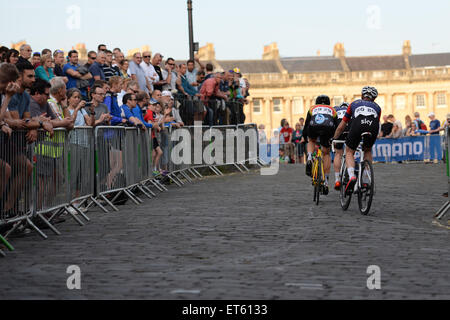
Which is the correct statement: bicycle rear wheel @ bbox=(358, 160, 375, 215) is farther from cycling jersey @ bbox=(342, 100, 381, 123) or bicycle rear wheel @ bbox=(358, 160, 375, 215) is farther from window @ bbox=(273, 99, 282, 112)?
window @ bbox=(273, 99, 282, 112)

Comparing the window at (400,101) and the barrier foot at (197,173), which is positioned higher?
the window at (400,101)

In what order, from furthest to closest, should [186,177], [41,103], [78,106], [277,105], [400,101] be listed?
1. [277,105]
2. [400,101]
3. [186,177]
4. [78,106]
5. [41,103]

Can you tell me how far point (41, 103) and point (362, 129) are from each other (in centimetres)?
472

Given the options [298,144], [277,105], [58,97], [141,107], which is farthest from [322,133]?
[277,105]

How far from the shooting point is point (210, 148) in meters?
23.0

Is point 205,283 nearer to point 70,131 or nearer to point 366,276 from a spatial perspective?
point 366,276

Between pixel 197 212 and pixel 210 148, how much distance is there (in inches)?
394

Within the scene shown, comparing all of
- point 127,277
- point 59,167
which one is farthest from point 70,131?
point 127,277

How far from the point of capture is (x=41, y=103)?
11.4 m

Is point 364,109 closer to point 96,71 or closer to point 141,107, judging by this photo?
point 141,107

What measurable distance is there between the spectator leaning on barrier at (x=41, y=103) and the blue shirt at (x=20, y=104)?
621 millimetres

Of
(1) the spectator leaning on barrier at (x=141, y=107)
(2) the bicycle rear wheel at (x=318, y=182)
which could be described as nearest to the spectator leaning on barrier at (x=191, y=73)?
(1) the spectator leaning on barrier at (x=141, y=107)

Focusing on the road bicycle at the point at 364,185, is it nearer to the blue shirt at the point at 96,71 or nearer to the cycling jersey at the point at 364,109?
the cycling jersey at the point at 364,109

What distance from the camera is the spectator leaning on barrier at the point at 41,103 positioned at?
1116 centimetres
